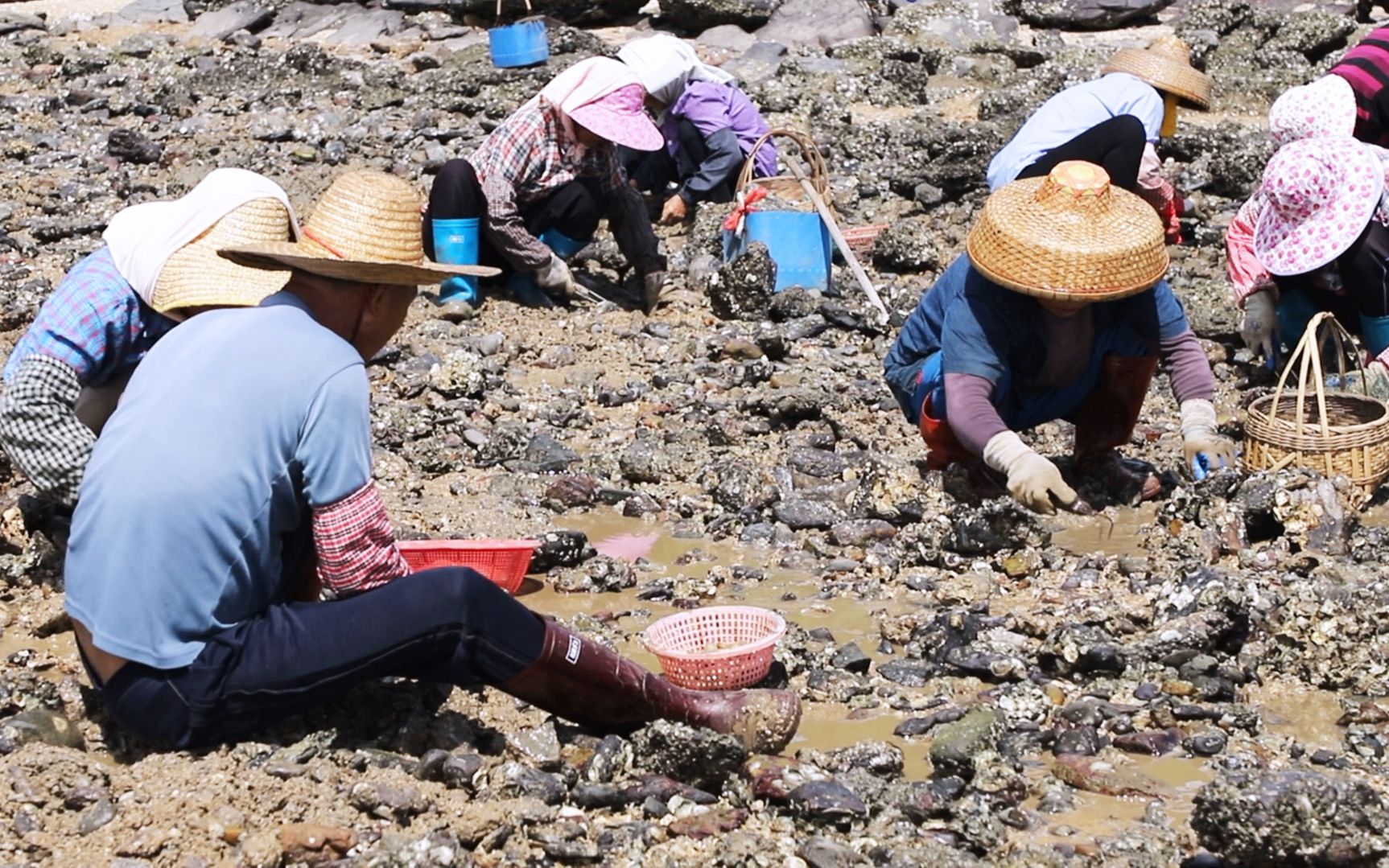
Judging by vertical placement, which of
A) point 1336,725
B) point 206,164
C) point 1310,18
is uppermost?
point 1336,725

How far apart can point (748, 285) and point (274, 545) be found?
4404mm

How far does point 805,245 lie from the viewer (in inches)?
306

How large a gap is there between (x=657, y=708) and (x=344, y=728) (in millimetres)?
657

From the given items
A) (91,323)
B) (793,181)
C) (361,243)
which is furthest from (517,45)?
(361,243)

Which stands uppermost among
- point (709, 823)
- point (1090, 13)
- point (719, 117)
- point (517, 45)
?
point (709, 823)

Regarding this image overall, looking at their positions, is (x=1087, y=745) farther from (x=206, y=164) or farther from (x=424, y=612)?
(x=206, y=164)

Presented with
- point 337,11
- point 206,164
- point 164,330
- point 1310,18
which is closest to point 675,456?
point 164,330

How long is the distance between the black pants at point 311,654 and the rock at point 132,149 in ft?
24.4

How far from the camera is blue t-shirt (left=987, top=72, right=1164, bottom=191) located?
267 inches

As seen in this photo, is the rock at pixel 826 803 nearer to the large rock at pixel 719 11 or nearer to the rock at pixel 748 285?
the rock at pixel 748 285

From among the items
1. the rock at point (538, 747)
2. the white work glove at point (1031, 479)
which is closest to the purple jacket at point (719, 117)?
the white work glove at point (1031, 479)

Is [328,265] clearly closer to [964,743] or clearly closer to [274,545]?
[274,545]

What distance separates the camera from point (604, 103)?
7.41 m

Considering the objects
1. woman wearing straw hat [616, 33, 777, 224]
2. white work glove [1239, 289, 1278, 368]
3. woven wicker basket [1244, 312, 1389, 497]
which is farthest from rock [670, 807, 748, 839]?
woman wearing straw hat [616, 33, 777, 224]
